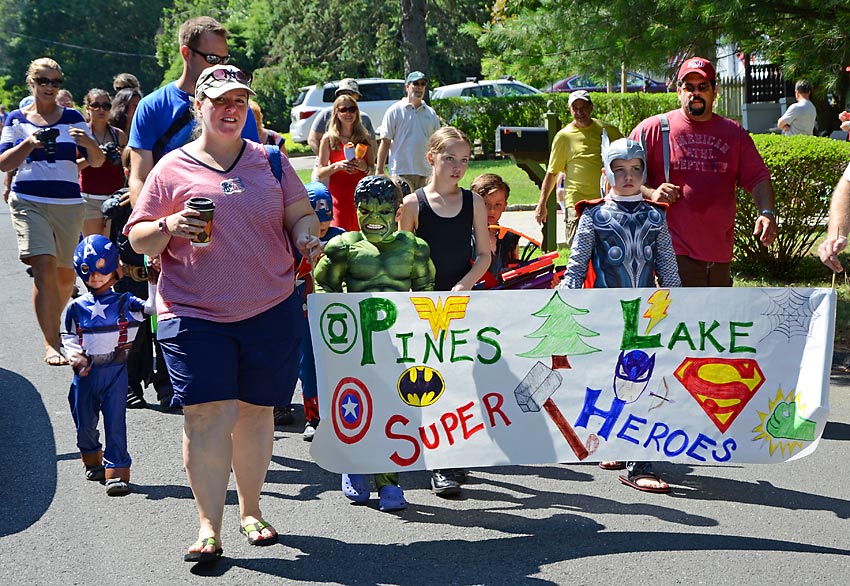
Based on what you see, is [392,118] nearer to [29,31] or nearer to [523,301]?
[523,301]

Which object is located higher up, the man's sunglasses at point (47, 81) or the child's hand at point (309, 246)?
the man's sunglasses at point (47, 81)

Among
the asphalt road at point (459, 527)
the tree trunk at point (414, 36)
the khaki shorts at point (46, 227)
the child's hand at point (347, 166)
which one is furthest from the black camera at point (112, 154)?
the tree trunk at point (414, 36)

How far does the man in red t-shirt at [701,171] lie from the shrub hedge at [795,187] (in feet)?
13.1

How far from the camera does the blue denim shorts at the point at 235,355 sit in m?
4.66

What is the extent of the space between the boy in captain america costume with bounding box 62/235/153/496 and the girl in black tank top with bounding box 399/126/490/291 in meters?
1.54

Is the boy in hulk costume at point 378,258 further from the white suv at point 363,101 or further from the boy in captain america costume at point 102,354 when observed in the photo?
the white suv at point 363,101

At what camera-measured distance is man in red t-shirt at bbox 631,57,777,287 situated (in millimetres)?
6488

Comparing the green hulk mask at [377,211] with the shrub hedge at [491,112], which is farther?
the shrub hedge at [491,112]

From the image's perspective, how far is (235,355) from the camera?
478 centimetres

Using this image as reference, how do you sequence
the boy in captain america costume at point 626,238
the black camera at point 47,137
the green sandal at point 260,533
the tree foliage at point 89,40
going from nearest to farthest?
the green sandal at point 260,533 < the boy in captain america costume at point 626,238 < the black camera at point 47,137 < the tree foliage at point 89,40

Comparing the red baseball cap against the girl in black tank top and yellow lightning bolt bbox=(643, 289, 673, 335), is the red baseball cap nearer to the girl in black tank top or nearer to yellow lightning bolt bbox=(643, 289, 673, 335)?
the girl in black tank top

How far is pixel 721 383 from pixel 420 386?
1368mm

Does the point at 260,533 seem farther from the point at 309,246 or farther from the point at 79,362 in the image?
the point at 79,362

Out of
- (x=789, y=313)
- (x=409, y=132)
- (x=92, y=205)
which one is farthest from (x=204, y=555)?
(x=409, y=132)
